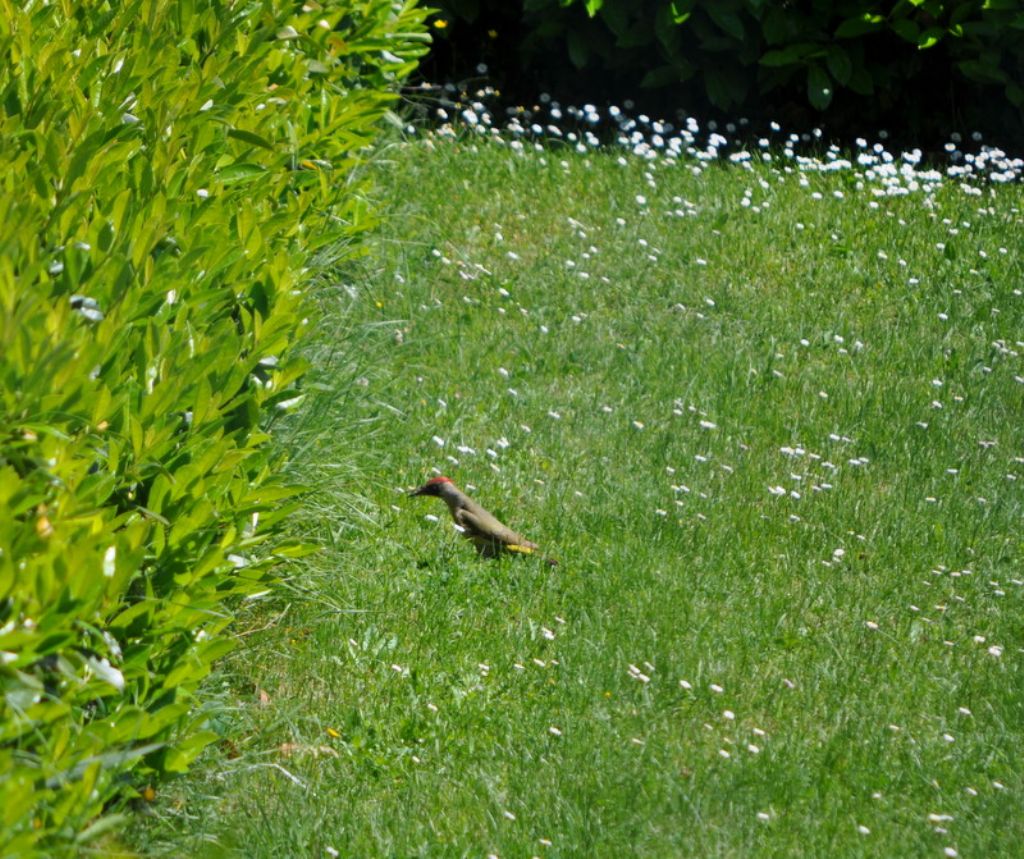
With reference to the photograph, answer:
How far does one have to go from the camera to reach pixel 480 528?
5359 mm

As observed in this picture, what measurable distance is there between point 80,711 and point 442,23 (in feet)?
26.0

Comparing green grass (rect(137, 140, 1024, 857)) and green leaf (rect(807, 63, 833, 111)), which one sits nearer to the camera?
green grass (rect(137, 140, 1024, 857))

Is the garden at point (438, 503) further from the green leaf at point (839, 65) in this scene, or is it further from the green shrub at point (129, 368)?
the green leaf at point (839, 65)

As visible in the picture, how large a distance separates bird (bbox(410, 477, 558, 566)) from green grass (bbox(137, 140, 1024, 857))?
98 millimetres

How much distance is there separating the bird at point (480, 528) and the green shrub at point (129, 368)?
847 mm

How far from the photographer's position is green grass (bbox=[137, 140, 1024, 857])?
4.03 metres

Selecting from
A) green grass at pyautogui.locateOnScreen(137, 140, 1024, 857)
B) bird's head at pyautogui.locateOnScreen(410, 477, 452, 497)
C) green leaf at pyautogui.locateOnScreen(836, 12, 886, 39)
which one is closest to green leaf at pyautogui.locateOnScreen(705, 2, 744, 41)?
green leaf at pyautogui.locateOnScreen(836, 12, 886, 39)

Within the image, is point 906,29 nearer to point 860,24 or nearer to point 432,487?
point 860,24

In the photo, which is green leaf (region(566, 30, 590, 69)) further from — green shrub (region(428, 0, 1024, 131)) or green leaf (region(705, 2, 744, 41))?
green leaf (region(705, 2, 744, 41))

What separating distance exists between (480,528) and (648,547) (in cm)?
67

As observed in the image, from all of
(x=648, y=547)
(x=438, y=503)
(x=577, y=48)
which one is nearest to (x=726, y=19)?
(x=577, y=48)

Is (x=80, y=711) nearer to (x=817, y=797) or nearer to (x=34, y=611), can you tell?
(x=34, y=611)

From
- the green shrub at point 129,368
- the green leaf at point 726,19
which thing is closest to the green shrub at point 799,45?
the green leaf at point 726,19

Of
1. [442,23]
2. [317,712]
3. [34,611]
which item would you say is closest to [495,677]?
[317,712]
